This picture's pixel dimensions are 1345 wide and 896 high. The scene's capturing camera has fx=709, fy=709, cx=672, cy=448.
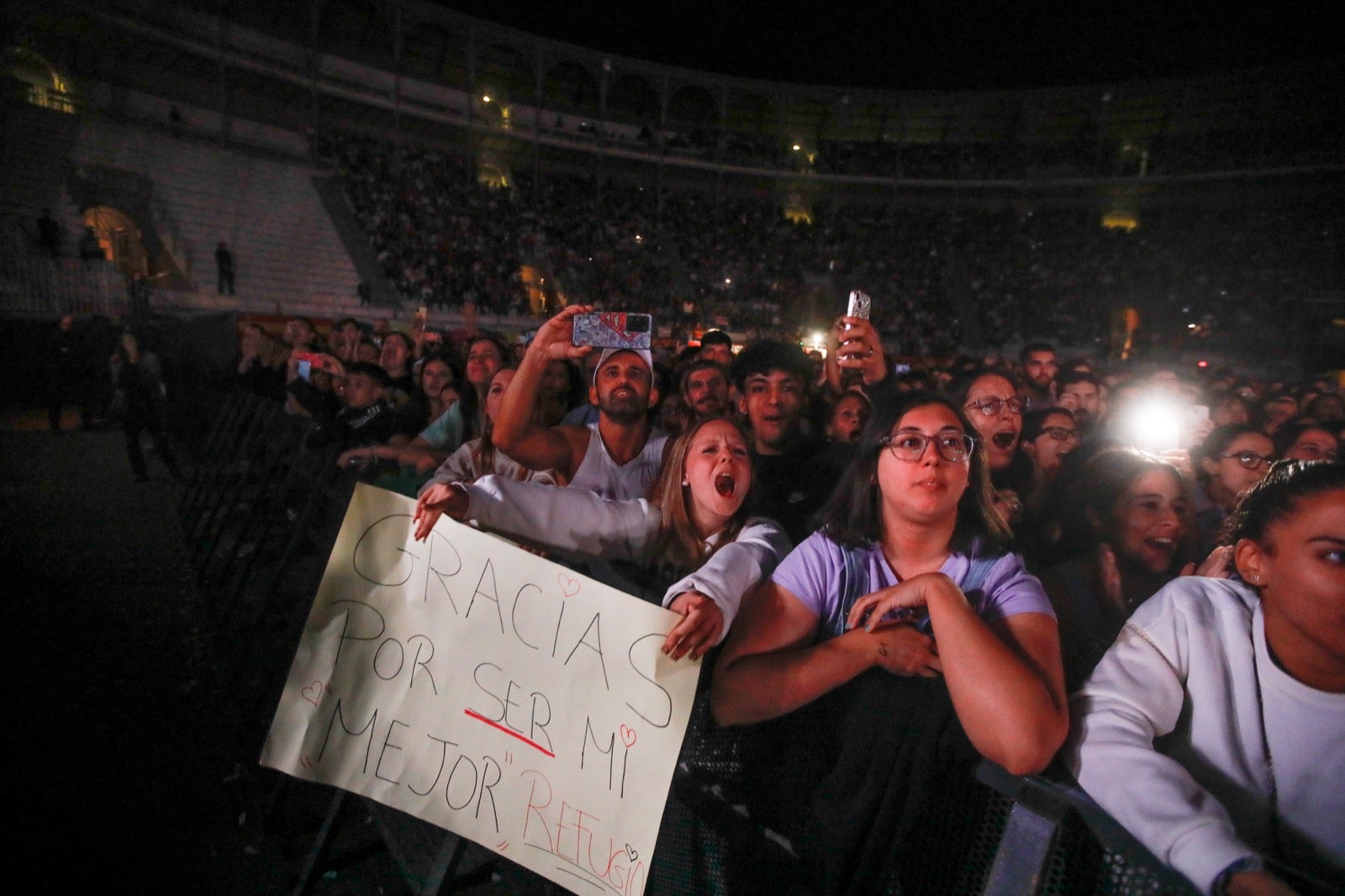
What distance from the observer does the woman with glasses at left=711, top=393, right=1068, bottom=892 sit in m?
1.36

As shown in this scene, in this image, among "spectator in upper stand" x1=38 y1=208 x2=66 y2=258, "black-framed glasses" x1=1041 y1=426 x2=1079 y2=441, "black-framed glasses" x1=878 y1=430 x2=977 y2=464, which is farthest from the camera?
Answer: "spectator in upper stand" x1=38 y1=208 x2=66 y2=258

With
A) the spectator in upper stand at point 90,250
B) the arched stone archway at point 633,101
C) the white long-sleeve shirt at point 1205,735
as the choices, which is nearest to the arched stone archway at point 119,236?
the spectator in upper stand at point 90,250

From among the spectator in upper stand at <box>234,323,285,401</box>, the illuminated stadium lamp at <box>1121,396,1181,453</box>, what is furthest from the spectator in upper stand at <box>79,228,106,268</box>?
the illuminated stadium lamp at <box>1121,396,1181,453</box>

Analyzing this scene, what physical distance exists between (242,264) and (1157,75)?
38784 millimetres

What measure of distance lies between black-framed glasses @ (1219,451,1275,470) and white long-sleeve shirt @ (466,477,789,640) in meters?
2.33

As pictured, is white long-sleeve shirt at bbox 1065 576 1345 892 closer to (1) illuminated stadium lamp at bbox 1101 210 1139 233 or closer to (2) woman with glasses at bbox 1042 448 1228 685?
(2) woman with glasses at bbox 1042 448 1228 685

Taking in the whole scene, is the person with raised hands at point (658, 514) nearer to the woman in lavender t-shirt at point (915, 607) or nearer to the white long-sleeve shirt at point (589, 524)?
the white long-sleeve shirt at point (589, 524)

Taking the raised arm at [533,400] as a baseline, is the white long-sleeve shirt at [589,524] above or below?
below

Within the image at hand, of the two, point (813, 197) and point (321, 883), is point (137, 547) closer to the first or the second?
point (321, 883)

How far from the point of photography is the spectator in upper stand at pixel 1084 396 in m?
4.70

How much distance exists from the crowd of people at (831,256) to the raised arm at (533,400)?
20205 mm

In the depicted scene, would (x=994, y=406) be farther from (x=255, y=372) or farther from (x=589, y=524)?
(x=255, y=372)

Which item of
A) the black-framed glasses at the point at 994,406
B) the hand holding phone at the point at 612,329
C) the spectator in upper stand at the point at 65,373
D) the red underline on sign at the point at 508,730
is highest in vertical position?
the hand holding phone at the point at 612,329

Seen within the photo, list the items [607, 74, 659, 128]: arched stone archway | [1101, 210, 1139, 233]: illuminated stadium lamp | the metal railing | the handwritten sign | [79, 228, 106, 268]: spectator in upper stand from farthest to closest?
[607, 74, 659, 128]: arched stone archway
[1101, 210, 1139, 233]: illuminated stadium lamp
[79, 228, 106, 268]: spectator in upper stand
the metal railing
the handwritten sign
